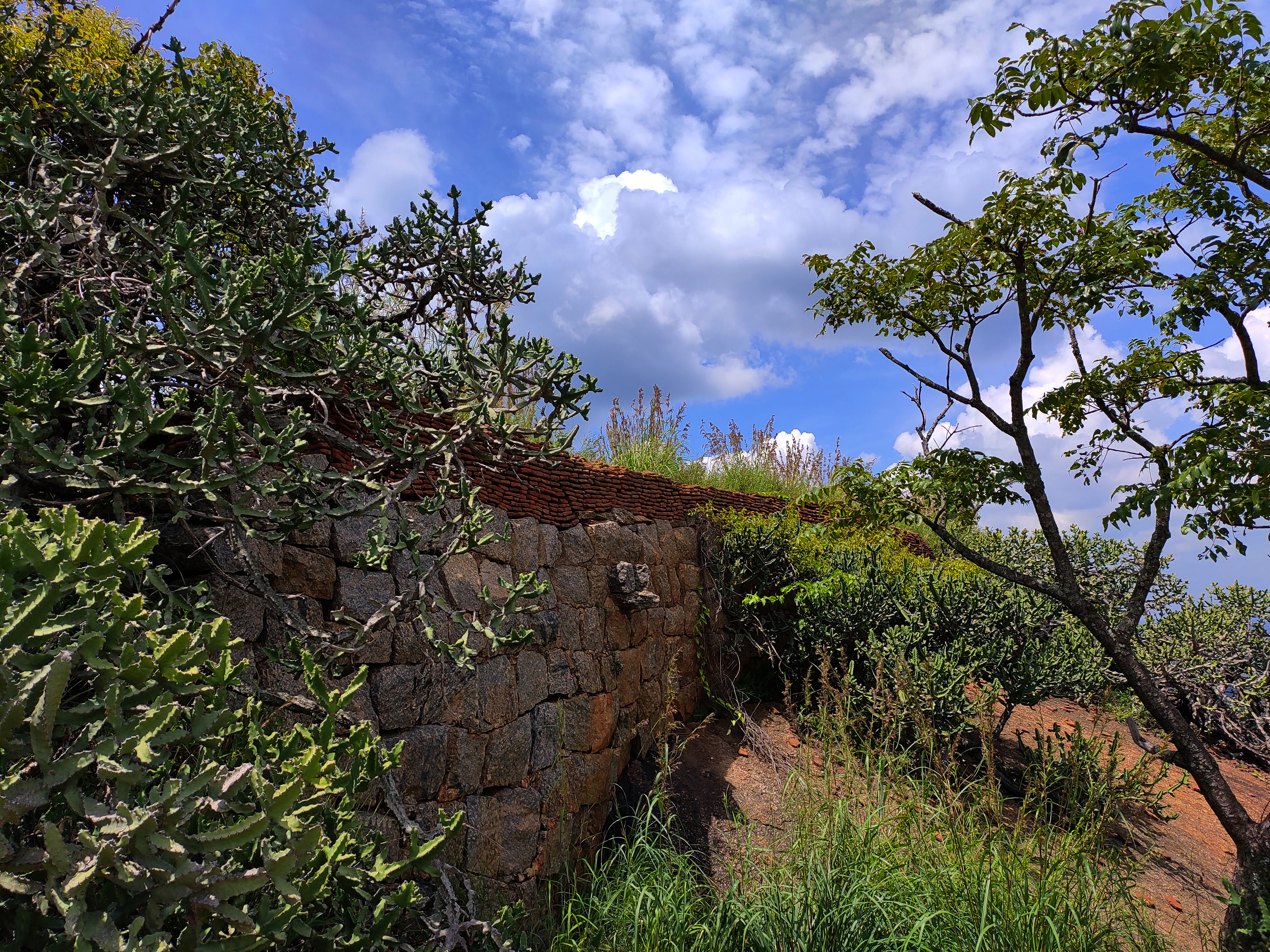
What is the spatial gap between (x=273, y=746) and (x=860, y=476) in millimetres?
4320

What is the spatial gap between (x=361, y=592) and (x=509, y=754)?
133 centimetres

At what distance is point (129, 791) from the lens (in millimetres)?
1385

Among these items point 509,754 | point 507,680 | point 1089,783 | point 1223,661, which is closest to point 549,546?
point 507,680

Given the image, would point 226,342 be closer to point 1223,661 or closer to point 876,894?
point 876,894

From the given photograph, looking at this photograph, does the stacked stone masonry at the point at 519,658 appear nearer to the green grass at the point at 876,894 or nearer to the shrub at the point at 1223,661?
the green grass at the point at 876,894

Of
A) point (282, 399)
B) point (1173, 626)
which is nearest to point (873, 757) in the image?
point (282, 399)

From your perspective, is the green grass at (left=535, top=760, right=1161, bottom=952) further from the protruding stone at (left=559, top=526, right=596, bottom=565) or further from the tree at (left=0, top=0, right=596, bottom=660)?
the protruding stone at (left=559, top=526, right=596, bottom=565)

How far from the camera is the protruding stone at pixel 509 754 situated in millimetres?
3967

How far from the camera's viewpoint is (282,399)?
3.30 metres

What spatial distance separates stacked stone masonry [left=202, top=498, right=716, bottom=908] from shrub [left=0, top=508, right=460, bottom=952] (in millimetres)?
912

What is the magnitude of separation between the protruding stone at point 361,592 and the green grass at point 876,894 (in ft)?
5.40

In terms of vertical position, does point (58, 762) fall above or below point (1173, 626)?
below

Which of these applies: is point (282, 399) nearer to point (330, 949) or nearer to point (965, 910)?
point (330, 949)

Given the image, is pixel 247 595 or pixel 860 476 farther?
pixel 860 476
